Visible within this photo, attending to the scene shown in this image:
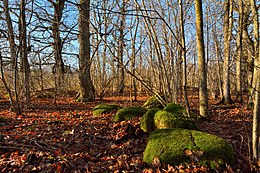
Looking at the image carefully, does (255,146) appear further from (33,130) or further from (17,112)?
(17,112)

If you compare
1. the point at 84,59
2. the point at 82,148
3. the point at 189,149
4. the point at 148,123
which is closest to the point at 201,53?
the point at 148,123

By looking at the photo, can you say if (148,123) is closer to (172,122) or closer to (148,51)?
(172,122)

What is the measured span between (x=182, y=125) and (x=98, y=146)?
1759 millimetres

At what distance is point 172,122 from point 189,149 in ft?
3.72

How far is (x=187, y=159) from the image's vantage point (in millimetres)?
2607

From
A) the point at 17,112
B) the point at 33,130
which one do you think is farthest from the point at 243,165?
the point at 17,112

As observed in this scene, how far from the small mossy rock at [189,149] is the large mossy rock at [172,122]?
760 millimetres

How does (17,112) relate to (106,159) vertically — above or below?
above

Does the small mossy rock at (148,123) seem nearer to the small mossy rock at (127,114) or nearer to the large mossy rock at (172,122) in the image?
the large mossy rock at (172,122)

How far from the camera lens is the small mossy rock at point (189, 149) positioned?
2.58 meters

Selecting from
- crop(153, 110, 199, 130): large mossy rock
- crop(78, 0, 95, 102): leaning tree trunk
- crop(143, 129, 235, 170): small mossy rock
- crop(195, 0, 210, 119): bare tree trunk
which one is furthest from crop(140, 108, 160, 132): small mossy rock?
crop(78, 0, 95, 102): leaning tree trunk

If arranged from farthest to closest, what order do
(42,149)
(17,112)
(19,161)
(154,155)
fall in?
(17,112) → (42,149) → (19,161) → (154,155)

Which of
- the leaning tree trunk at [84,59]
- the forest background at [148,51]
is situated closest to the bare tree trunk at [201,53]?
the forest background at [148,51]

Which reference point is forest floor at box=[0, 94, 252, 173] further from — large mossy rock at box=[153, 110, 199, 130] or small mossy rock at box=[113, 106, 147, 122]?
large mossy rock at box=[153, 110, 199, 130]
